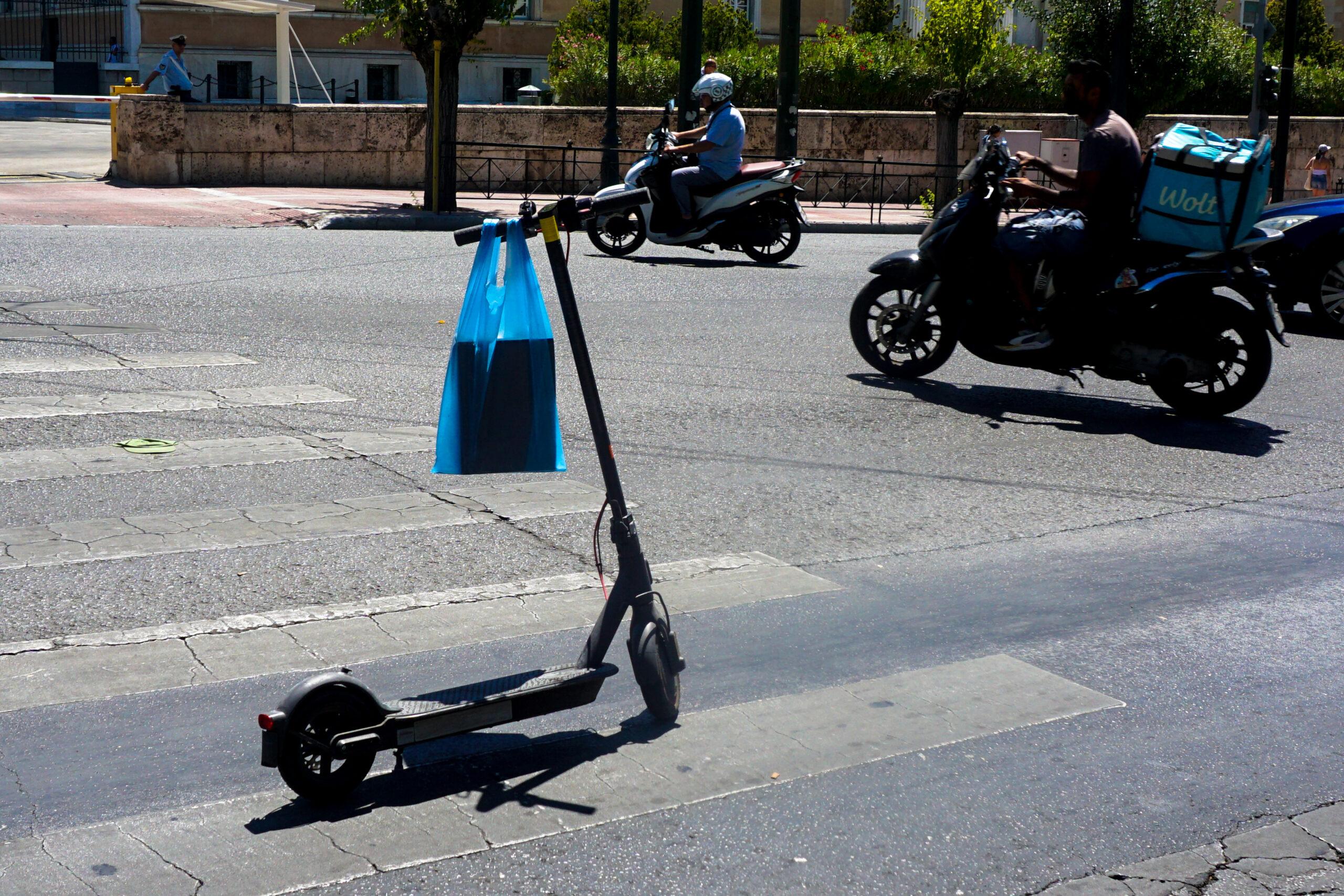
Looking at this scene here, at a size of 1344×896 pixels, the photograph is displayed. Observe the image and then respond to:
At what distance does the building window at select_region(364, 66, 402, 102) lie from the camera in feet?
153

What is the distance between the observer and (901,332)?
29.5 ft

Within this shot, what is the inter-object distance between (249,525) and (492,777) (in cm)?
241

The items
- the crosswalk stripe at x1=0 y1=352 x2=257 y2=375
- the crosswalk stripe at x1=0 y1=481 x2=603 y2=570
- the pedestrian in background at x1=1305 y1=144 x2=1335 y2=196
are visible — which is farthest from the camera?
the pedestrian in background at x1=1305 y1=144 x2=1335 y2=196

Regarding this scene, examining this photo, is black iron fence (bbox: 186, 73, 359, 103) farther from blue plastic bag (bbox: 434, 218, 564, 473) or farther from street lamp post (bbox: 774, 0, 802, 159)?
blue plastic bag (bbox: 434, 218, 564, 473)

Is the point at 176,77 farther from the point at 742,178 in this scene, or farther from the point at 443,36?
the point at 742,178

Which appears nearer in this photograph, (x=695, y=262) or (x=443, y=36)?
(x=695, y=262)

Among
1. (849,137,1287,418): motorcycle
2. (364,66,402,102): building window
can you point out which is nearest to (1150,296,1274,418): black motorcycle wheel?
(849,137,1287,418): motorcycle

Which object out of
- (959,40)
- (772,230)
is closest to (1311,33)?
(959,40)

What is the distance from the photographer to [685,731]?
407 centimetres

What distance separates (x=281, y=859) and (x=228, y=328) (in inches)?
288

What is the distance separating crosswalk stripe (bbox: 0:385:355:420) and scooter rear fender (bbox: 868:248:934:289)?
328 centimetres

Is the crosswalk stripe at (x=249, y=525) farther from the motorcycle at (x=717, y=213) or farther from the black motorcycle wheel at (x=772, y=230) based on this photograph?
the black motorcycle wheel at (x=772, y=230)

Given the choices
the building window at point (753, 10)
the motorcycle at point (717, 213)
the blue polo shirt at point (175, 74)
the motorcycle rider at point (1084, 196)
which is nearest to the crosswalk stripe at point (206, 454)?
the motorcycle rider at point (1084, 196)

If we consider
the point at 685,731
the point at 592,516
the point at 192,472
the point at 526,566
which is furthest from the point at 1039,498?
the point at 192,472
